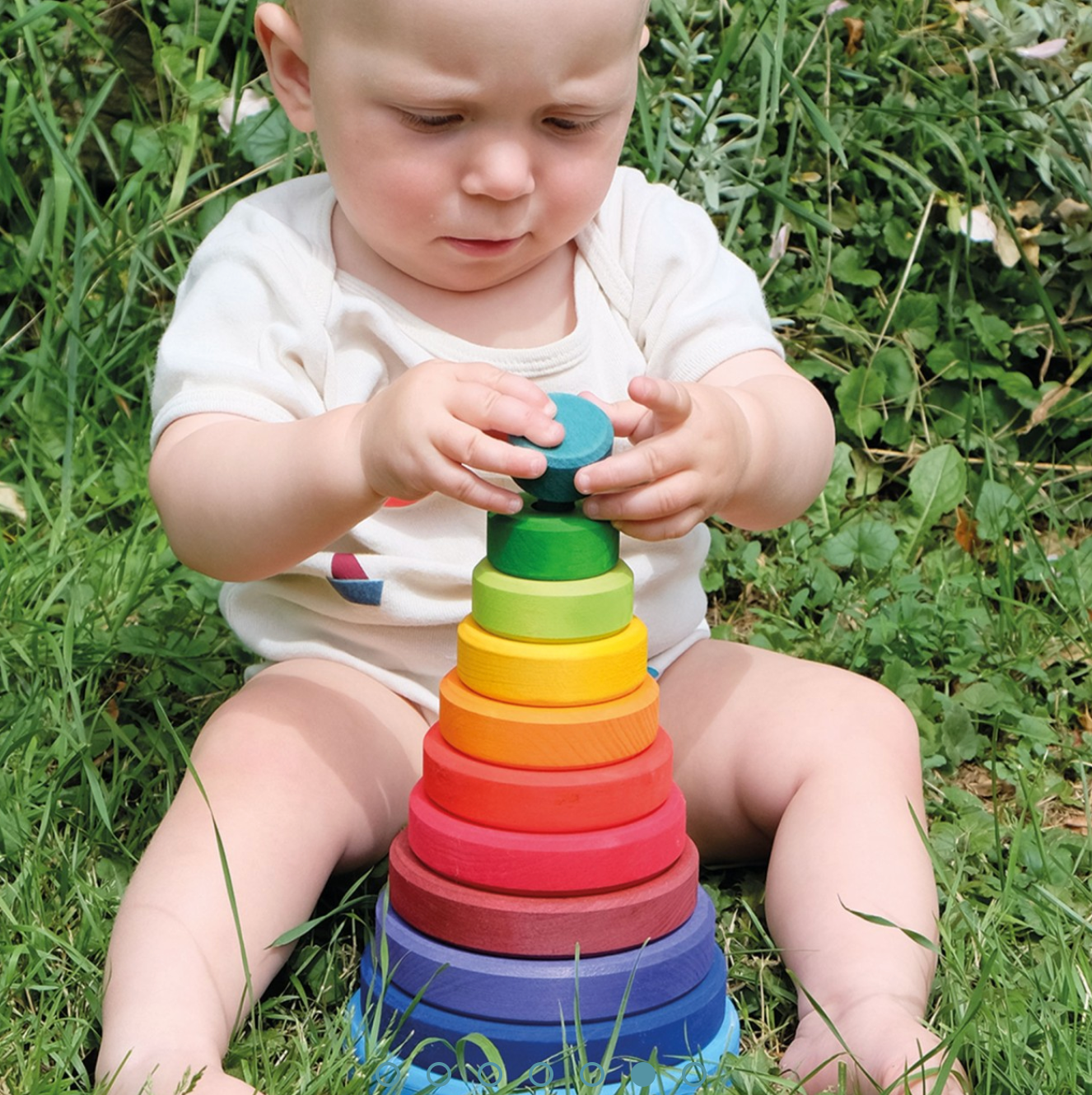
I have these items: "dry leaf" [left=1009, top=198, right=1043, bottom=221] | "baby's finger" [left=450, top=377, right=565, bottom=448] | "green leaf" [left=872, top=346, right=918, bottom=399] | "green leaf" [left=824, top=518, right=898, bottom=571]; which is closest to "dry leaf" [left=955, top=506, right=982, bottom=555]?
"green leaf" [left=824, top=518, right=898, bottom=571]

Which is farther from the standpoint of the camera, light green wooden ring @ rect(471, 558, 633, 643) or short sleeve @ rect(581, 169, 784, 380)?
short sleeve @ rect(581, 169, 784, 380)

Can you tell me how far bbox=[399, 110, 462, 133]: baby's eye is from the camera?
1.87 metres

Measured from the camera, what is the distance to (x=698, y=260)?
2.28 m

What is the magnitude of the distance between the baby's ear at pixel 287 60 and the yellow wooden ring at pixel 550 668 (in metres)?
0.83

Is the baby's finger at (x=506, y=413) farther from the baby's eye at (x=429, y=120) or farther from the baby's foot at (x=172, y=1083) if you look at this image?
the baby's foot at (x=172, y=1083)

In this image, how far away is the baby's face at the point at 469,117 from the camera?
1796mm

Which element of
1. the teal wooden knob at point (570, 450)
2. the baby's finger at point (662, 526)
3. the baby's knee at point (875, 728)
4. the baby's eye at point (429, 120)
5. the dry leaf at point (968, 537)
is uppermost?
the baby's eye at point (429, 120)

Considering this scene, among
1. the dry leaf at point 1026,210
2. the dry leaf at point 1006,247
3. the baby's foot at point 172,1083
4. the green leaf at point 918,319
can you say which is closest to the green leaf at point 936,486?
the green leaf at point 918,319

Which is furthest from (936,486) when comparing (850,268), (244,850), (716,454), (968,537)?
(244,850)

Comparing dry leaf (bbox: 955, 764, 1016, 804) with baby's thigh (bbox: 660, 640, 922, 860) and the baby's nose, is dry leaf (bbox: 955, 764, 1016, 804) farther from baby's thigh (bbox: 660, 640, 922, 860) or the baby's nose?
the baby's nose

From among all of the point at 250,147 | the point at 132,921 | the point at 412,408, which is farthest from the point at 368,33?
the point at 250,147

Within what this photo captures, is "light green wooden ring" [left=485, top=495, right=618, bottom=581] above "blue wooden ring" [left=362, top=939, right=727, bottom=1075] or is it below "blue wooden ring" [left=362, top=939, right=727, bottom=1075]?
above

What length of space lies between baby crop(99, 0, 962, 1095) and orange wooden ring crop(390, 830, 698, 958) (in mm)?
206

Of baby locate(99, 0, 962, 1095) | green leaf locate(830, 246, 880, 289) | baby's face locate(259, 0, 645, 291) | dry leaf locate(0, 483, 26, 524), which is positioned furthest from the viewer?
green leaf locate(830, 246, 880, 289)
